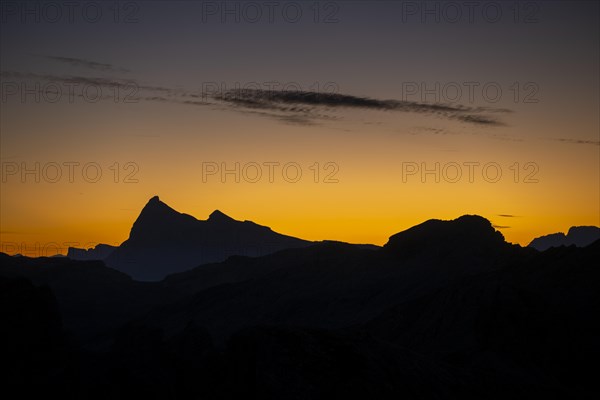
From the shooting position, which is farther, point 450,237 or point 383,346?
point 450,237

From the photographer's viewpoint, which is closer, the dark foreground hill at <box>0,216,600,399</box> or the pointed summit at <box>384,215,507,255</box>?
the dark foreground hill at <box>0,216,600,399</box>

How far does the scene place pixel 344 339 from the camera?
5097cm

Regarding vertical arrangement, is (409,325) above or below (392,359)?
below

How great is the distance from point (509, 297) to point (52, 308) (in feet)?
154

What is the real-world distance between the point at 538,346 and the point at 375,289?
83689mm

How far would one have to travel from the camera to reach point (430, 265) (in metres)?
160

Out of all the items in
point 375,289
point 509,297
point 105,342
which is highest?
point 509,297

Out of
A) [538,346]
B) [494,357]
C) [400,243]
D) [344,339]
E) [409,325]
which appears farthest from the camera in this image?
[400,243]

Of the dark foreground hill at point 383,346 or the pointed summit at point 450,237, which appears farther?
the pointed summit at point 450,237

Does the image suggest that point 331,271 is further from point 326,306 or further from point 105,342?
point 105,342

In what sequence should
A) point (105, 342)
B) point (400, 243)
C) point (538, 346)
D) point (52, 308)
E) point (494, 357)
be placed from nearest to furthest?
1. point (494, 357)
2. point (538, 346)
3. point (52, 308)
4. point (105, 342)
5. point (400, 243)

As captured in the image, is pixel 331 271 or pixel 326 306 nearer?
pixel 326 306

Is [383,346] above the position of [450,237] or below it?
below

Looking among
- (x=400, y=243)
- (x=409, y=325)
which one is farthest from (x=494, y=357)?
(x=400, y=243)
